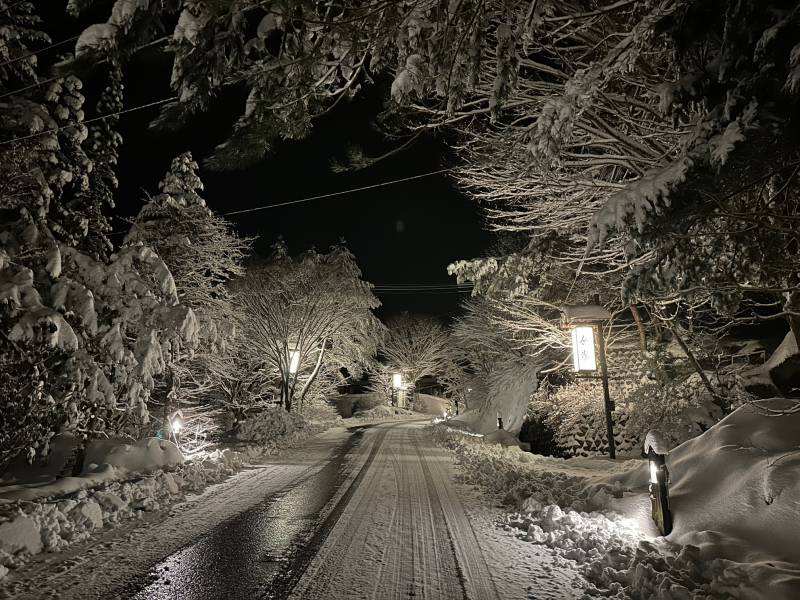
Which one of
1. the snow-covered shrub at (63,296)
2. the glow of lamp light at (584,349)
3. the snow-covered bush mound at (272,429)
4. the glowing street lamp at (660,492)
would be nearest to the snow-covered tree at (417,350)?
the snow-covered bush mound at (272,429)

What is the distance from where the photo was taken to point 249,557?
180 inches

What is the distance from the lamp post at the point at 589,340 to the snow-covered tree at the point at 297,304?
557 inches

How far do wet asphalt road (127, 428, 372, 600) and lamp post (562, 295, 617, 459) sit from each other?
23.7 ft

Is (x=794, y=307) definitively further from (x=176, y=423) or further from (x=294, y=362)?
(x=294, y=362)

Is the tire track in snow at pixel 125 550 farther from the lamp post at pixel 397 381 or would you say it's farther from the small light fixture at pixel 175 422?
the lamp post at pixel 397 381

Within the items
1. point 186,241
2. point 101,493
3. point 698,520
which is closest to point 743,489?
point 698,520

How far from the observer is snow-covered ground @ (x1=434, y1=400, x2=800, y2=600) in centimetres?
375

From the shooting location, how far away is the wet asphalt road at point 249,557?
382 cm

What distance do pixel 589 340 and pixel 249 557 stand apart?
370 inches

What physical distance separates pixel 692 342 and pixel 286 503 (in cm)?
1117

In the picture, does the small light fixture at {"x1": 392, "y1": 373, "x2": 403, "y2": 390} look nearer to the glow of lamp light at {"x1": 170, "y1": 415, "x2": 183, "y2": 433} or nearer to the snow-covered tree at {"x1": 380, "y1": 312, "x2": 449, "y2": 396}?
the snow-covered tree at {"x1": 380, "y1": 312, "x2": 449, "y2": 396}

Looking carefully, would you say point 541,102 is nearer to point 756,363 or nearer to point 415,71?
point 415,71

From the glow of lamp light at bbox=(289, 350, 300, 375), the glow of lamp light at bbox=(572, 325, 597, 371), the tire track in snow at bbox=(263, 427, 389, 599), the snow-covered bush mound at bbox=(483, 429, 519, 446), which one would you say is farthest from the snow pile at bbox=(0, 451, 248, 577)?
the glow of lamp light at bbox=(289, 350, 300, 375)

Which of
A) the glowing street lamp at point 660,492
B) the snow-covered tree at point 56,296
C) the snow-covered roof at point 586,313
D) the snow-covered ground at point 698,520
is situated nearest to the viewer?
the snow-covered ground at point 698,520
